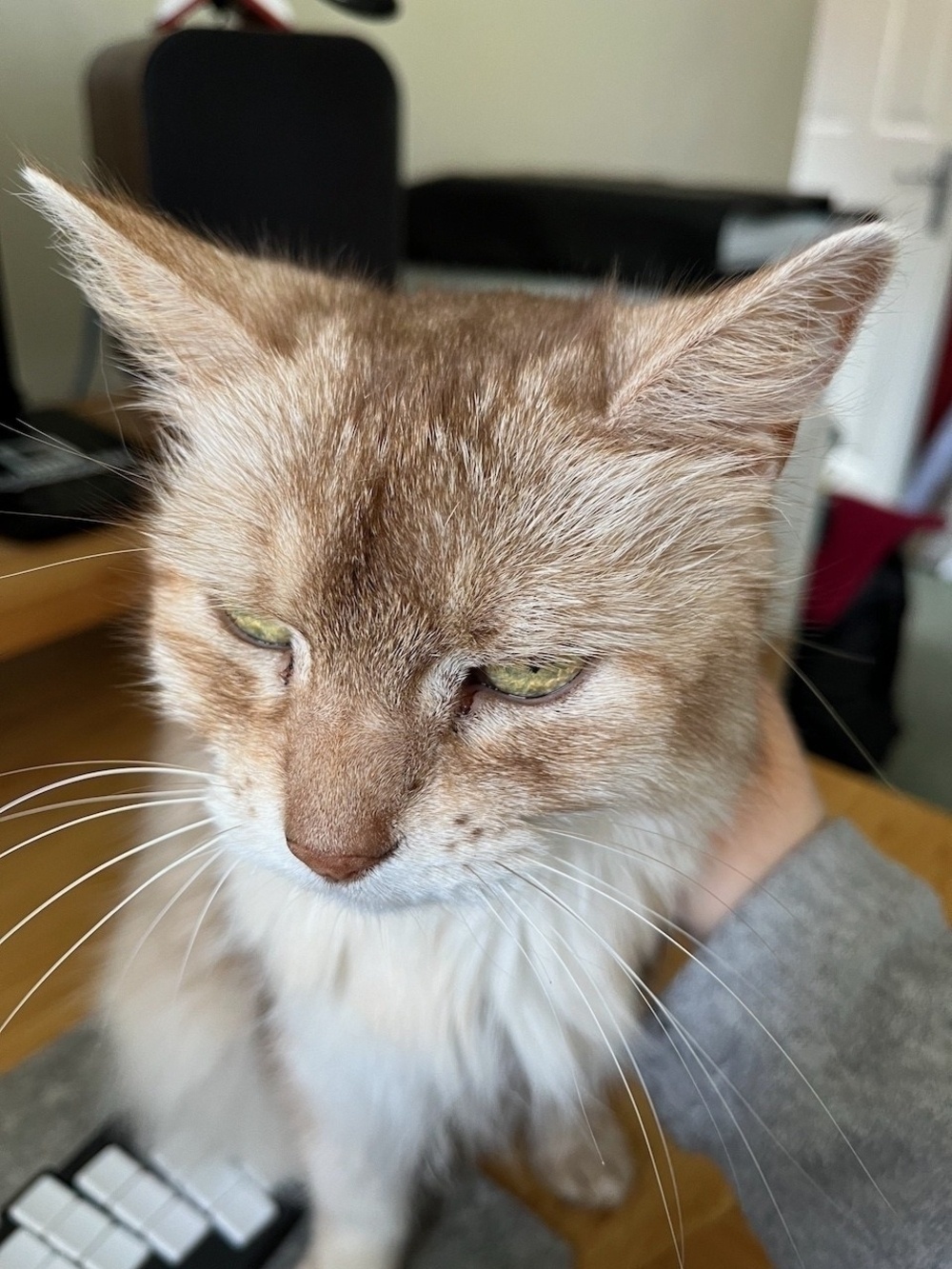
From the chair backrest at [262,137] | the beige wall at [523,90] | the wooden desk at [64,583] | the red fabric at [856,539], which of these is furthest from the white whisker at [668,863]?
the red fabric at [856,539]

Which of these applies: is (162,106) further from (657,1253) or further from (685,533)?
(657,1253)

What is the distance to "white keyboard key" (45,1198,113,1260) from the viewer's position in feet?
2.26

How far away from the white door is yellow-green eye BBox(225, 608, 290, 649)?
2.66 m

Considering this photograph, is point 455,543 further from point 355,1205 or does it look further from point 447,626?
point 355,1205

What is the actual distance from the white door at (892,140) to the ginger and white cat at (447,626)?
2.52 meters

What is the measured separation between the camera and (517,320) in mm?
733

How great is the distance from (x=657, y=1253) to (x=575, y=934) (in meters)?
0.25

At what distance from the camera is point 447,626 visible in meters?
0.58

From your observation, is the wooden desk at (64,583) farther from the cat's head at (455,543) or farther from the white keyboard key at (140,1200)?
the white keyboard key at (140,1200)

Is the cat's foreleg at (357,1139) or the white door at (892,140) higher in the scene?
the white door at (892,140)

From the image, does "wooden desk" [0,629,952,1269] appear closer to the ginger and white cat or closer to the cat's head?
the ginger and white cat

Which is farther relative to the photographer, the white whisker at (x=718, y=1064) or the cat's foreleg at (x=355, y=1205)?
the cat's foreleg at (x=355, y=1205)

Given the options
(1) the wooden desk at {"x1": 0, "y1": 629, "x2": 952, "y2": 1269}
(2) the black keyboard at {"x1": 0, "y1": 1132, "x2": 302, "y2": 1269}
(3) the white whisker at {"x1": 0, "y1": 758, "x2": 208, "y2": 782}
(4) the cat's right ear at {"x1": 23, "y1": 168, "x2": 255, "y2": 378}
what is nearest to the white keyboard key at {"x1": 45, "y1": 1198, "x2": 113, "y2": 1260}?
(2) the black keyboard at {"x1": 0, "y1": 1132, "x2": 302, "y2": 1269}

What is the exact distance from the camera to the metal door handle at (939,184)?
3102 millimetres
